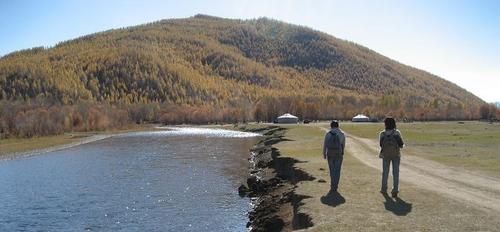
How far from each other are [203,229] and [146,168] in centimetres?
2962

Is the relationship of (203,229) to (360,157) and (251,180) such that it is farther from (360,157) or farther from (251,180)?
(360,157)

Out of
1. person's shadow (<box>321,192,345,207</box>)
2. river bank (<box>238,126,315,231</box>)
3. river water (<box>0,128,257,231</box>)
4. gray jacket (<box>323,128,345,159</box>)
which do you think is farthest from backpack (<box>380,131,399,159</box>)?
river water (<box>0,128,257,231</box>)

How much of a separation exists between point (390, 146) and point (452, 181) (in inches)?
270

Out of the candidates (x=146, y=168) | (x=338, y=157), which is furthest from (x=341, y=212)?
(x=146, y=168)

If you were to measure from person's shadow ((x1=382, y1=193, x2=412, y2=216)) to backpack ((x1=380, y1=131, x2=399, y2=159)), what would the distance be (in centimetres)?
202

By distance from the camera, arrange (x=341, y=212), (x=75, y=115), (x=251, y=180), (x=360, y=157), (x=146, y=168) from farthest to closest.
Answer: (x=75, y=115) → (x=146, y=168) → (x=360, y=157) → (x=251, y=180) → (x=341, y=212)

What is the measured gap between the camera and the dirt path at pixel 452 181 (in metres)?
24.2

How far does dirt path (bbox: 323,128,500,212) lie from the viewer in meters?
24.2

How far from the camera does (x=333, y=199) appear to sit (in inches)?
1024

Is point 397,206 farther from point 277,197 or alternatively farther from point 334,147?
point 277,197

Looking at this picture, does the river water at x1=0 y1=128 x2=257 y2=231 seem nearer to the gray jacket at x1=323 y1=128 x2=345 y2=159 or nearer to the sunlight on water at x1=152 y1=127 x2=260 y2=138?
the gray jacket at x1=323 y1=128 x2=345 y2=159

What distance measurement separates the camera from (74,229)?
30.0 metres

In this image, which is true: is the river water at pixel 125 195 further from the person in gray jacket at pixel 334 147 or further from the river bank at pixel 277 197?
the person in gray jacket at pixel 334 147

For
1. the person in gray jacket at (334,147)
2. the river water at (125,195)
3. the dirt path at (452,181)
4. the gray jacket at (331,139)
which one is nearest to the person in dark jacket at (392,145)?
the gray jacket at (331,139)
